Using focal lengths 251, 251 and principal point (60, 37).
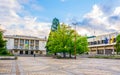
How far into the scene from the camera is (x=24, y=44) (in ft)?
400

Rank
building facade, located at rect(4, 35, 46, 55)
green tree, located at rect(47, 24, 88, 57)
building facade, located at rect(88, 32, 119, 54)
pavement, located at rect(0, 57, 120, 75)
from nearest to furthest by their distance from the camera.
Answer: pavement, located at rect(0, 57, 120, 75)
green tree, located at rect(47, 24, 88, 57)
building facade, located at rect(88, 32, 119, 54)
building facade, located at rect(4, 35, 46, 55)

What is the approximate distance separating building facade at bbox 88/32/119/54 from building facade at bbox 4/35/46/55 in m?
25.5

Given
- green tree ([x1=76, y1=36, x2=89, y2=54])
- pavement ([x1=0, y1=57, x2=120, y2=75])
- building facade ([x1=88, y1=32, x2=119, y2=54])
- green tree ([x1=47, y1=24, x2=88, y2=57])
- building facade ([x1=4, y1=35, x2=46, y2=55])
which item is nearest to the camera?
pavement ([x1=0, y1=57, x2=120, y2=75])

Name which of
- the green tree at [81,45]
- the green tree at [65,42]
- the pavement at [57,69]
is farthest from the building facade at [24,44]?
the pavement at [57,69]

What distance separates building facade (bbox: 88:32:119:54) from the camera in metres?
106

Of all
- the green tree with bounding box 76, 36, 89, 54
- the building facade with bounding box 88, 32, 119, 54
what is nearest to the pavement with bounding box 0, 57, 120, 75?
the green tree with bounding box 76, 36, 89, 54

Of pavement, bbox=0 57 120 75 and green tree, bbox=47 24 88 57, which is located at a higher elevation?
green tree, bbox=47 24 88 57

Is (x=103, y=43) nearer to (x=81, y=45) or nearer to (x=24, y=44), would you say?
(x=24, y=44)

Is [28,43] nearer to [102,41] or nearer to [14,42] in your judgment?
[14,42]

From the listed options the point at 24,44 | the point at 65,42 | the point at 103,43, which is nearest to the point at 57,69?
the point at 65,42

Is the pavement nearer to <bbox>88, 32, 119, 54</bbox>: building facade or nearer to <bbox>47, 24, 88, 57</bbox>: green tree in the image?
<bbox>47, 24, 88, 57</bbox>: green tree

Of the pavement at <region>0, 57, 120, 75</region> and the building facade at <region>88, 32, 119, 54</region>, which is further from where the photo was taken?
the building facade at <region>88, 32, 119, 54</region>

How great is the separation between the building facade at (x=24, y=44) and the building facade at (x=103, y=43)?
25.5 m

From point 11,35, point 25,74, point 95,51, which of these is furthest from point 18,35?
point 25,74
